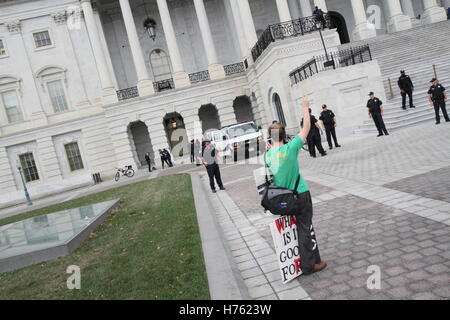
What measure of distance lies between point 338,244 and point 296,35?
19.2 metres

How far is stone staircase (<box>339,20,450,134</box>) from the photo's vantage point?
655 inches

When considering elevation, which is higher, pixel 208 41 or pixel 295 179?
pixel 208 41

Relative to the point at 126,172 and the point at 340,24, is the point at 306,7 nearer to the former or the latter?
the point at 340,24

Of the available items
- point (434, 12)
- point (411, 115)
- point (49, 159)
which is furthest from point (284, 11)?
point (49, 159)

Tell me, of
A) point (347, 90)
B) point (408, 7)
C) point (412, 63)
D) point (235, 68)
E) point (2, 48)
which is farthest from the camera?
point (408, 7)

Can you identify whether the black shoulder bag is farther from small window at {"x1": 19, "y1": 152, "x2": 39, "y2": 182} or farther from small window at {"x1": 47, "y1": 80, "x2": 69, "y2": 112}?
small window at {"x1": 19, "y1": 152, "x2": 39, "y2": 182}

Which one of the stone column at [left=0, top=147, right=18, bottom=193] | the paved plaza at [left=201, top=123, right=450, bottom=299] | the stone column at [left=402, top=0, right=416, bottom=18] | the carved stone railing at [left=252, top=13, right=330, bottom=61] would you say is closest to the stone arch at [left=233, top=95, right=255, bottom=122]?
the carved stone railing at [left=252, top=13, right=330, bottom=61]

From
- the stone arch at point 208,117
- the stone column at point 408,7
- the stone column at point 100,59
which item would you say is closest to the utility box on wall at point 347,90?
the stone arch at point 208,117

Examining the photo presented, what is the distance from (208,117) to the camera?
35.3m

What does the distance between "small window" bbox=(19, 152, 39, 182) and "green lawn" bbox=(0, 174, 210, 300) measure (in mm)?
27633

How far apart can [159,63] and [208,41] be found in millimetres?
7854

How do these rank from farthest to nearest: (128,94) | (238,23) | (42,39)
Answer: (42,39) < (128,94) < (238,23)

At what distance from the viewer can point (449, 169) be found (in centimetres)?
762
